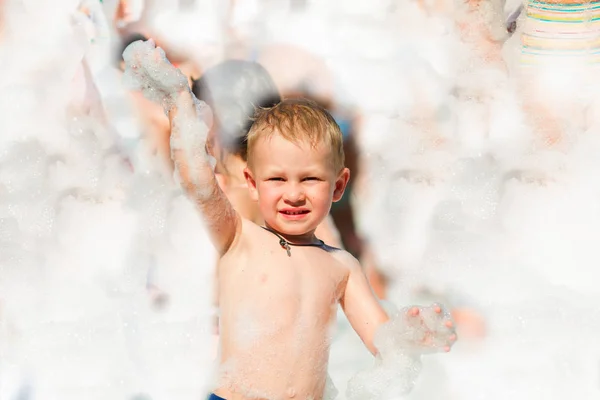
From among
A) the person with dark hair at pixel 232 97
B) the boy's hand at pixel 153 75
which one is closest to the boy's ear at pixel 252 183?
the boy's hand at pixel 153 75

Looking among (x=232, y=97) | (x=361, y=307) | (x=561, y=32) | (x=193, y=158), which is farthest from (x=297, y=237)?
(x=561, y=32)

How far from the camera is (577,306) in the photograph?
2.27 metres

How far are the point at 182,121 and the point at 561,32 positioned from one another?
1444 millimetres

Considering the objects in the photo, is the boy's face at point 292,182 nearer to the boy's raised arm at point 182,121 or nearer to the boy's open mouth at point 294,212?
the boy's open mouth at point 294,212

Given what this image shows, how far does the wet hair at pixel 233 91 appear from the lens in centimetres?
241

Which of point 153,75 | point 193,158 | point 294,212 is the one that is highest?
point 153,75

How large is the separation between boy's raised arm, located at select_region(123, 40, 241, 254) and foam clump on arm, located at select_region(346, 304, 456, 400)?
43cm

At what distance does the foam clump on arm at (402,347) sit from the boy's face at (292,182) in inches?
10.8

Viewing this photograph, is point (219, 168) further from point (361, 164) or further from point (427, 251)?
point (427, 251)

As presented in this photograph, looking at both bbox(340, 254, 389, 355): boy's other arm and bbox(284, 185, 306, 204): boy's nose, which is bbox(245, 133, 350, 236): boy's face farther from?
bbox(340, 254, 389, 355): boy's other arm

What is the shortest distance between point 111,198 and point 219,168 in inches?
14.1

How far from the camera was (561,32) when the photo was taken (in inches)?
90.6

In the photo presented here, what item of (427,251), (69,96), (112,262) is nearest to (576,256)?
(427,251)

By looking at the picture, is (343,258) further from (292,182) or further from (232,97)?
(232,97)
